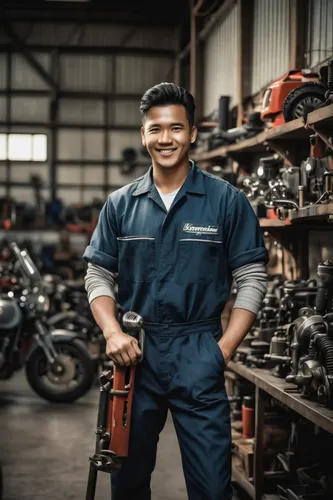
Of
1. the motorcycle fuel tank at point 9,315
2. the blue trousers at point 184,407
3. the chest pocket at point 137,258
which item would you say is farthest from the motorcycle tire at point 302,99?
the motorcycle fuel tank at point 9,315

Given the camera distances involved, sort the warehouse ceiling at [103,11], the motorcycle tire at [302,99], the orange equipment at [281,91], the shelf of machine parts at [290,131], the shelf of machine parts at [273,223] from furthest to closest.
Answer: the warehouse ceiling at [103,11] < the orange equipment at [281,91] < the shelf of machine parts at [273,223] < the motorcycle tire at [302,99] < the shelf of machine parts at [290,131]

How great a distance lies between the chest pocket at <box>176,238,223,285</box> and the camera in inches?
99.0

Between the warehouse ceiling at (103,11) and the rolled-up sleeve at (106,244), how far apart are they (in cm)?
1022

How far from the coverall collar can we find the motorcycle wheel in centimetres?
366

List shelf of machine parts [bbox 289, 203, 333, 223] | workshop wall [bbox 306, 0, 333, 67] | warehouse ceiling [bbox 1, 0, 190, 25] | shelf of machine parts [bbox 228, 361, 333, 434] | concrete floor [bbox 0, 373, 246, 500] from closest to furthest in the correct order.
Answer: shelf of machine parts [bbox 228, 361, 333, 434]
shelf of machine parts [bbox 289, 203, 333, 223]
concrete floor [bbox 0, 373, 246, 500]
workshop wall [bbox 306, 0, 333, 67]
warehouse ceiling [bbox 1, 0, 190, 25]

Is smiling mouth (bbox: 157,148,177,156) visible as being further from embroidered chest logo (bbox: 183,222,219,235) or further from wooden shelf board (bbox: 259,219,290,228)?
Answer: wooden shelf board (bbox: 259,219,290,228)

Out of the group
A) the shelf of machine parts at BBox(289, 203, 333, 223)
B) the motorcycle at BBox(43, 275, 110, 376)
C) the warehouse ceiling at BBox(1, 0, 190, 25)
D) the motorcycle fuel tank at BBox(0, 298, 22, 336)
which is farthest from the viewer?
the warehouse ceiling at BBox(1, 0, 190, 25)

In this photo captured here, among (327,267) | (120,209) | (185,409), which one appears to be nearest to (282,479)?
(327,267)

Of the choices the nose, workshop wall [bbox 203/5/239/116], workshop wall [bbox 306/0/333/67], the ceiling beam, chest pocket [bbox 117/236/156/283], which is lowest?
chest pocket [bbox 117/236/156/283]

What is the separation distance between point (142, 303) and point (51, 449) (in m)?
2.70

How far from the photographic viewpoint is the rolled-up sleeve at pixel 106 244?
103 inches

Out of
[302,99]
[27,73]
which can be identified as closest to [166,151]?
[302,99]

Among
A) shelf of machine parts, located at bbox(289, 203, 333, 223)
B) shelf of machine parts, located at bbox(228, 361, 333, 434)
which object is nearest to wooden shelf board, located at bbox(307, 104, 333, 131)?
shelf of machine parts, located at bbox(289, 203, 333, 223)

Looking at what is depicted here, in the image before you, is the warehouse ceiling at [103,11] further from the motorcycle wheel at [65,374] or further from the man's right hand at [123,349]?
the man's right hand at [123,349]
